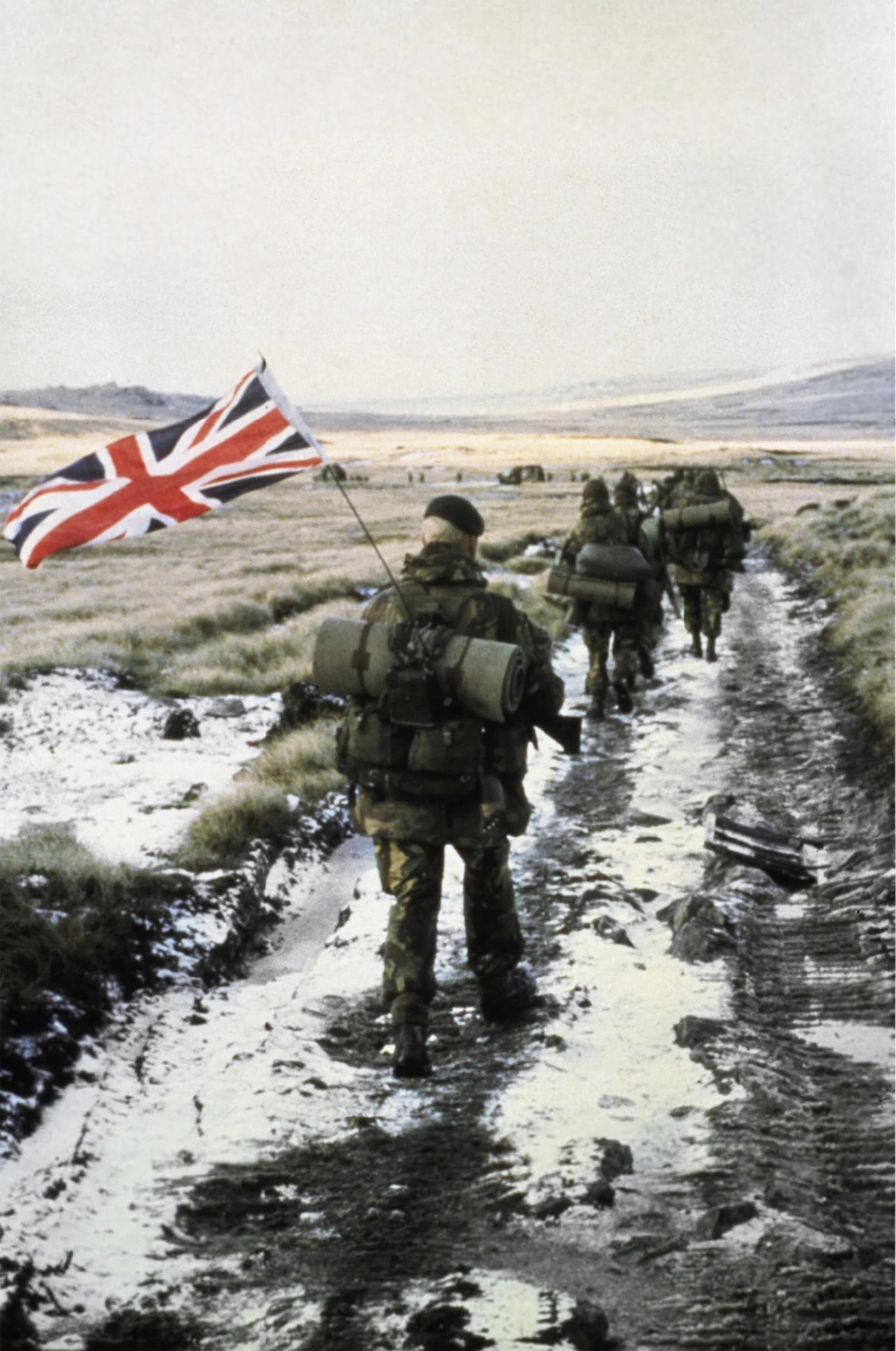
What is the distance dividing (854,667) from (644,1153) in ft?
26.4

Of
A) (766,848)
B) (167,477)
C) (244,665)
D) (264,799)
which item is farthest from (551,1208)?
(244,665)

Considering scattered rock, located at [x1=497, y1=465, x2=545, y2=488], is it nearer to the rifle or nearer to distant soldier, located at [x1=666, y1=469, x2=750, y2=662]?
distant soldier, located at [x1=666, y1=469, x2=750, y2=662]

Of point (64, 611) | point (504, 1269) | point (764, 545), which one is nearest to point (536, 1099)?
point (504, 1269)

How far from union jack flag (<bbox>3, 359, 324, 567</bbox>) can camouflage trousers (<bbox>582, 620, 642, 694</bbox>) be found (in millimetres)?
5336

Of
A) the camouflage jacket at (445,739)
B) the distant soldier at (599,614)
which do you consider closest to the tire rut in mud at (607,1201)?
the camouflage jacket at (445,739)

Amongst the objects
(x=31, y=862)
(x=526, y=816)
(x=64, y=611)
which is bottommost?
(x=31, y=862)

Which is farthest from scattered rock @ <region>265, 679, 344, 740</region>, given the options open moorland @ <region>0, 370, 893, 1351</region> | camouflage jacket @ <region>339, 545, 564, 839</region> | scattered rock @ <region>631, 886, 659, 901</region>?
camouflage jacket @ <region>339, 545, 564, 839</region>

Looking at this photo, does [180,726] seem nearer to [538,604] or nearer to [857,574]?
[538,604]

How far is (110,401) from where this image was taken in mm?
6922

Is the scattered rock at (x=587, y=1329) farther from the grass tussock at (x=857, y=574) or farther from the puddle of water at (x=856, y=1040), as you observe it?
the grass tussock at (x=857, y=574)

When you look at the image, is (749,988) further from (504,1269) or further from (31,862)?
(31,862)

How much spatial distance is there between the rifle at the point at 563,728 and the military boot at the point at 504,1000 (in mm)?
930

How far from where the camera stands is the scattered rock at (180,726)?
873cm

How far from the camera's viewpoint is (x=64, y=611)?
830 cm
